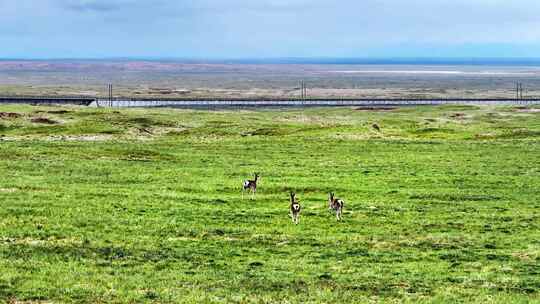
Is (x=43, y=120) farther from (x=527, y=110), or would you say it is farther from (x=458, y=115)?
(x=527, y=110)

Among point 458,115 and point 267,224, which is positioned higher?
point 458,115

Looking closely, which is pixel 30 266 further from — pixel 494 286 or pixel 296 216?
pixel 494 286

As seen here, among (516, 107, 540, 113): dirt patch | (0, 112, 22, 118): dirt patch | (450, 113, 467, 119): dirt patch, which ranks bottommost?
(450, 113, 467, 119): dirt patch

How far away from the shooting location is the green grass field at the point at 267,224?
22578mm

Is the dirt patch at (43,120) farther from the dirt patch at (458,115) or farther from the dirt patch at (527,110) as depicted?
the dirt patch at (527,110)

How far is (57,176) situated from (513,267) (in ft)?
95.6

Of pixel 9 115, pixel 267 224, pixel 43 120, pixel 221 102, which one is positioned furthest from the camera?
pixel 221 102

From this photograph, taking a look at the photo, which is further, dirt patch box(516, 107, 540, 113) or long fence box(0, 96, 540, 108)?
long fence box(0, 96, 540, 108)

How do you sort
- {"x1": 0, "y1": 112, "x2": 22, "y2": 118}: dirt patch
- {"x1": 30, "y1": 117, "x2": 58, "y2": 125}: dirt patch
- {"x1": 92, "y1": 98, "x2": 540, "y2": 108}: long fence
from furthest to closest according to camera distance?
{"x1": 92, "y1": 98, "x2": 540, "y2": 108}: long fence → {"x1": 0, "y1": 112, "x2": 22, "y2": 118}: dirt patch → {"x1": 30, "y1": 117, "x2": 58, "y2": 125}: dirt patch

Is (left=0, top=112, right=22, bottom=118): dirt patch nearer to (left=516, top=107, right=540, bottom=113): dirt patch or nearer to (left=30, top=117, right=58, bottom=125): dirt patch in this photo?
(left=30, top=117, right=58, bottom=125): dirt patch

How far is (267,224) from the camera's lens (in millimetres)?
31984

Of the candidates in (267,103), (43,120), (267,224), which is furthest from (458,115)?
(267,224)

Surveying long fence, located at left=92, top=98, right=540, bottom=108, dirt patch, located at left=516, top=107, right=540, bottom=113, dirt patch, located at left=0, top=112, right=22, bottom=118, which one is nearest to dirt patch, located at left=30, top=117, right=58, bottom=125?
dirt patch, located at left=0, top=112, right=22, bottom=118

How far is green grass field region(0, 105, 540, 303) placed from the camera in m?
22.6
